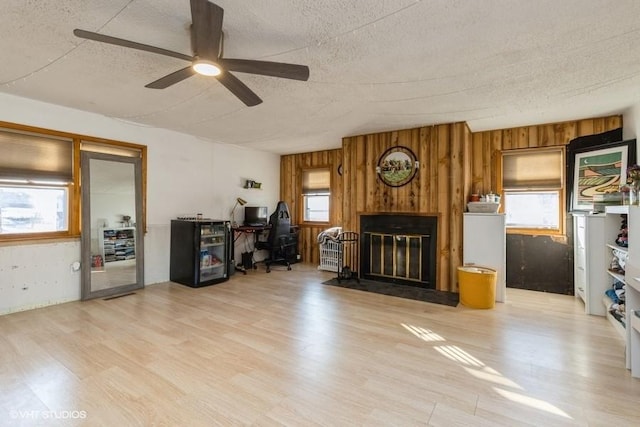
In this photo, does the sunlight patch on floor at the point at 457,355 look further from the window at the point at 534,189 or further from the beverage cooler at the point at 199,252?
the beverage cooler at the point at 199,252

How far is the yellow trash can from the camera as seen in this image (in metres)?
3.50

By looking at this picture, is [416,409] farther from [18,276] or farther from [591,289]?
[18,276]

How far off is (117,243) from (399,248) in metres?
4.19

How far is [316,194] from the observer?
6555mm

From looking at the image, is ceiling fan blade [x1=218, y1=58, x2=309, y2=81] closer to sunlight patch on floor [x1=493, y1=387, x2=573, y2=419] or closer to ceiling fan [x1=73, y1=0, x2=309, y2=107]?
ceiling fan [x1=73, y1=0, x2=309, y2=107]

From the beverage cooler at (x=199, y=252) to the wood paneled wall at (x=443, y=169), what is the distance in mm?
2158

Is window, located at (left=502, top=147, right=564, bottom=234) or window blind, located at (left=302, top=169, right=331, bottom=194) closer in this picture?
window, located at (left=502, top=147, right=564, bottom=234)

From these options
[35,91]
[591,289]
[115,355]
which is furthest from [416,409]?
[35,91]

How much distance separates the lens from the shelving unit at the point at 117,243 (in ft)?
13.3

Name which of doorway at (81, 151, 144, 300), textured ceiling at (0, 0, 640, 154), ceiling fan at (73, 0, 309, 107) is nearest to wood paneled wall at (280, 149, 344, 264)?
textured ceiling at (0, 0, 640, 154)

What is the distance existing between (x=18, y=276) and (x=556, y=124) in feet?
23.7

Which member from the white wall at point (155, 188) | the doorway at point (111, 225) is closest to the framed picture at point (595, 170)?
the white wall at point (155, 188)

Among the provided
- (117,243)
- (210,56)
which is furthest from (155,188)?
(210,56)

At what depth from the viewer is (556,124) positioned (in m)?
4.18
